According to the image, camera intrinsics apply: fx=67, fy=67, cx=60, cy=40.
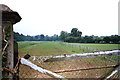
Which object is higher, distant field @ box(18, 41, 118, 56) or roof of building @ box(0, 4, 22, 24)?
roof of building @ box(0, 4, 22, 24)

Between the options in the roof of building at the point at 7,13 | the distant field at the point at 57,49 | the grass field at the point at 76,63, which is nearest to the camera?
the roof of building at the point at 7,13

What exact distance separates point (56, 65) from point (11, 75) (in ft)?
9.69

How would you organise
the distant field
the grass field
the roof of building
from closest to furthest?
1. the roof of building
2. the grass field
3. the distant field

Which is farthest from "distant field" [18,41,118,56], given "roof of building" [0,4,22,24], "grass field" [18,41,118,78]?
"roof of building" [0,4,22,24]

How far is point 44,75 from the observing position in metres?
1.84

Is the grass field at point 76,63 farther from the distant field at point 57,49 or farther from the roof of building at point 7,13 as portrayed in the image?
the roof of building at point 7,13

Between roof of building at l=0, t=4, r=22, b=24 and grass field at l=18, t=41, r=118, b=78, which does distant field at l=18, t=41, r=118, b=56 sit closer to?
grass field at l=18, t=41, r=118, b=78

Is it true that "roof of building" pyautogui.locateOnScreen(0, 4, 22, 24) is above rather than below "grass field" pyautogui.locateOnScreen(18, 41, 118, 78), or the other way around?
above

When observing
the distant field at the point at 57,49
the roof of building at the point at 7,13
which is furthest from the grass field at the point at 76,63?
the roof of building at the point at 7,13

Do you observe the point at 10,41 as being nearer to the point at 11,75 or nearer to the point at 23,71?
the point at 11,75

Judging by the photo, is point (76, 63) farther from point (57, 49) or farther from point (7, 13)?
point (57, 49)

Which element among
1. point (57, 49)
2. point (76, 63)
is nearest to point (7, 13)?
point (76, 63)

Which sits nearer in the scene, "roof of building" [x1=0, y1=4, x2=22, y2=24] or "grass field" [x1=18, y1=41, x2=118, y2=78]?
"roof of building" [x1=0, y1=4, x2=22, y2=24]

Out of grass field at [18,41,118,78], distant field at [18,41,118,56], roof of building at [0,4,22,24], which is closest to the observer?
roof of building at [0,4,22,24]
